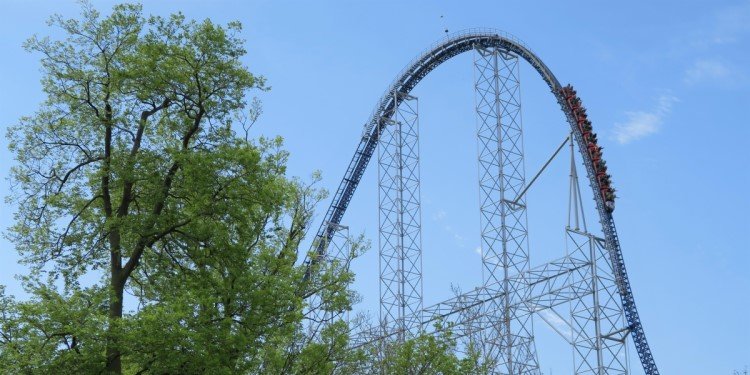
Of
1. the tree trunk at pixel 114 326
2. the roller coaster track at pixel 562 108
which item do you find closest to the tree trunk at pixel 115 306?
the tree trunk at pixel 114 326

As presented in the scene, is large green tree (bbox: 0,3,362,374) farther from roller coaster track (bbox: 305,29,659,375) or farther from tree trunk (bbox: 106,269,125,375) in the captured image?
roller coaster track (bbox: 305,29,659,375)

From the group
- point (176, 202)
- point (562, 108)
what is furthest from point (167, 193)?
point (562, 108)

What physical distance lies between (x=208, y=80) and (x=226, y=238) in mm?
2231

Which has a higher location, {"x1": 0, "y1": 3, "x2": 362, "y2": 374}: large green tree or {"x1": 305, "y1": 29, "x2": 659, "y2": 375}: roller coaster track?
{"x1": 305, "y1": 29, "x2": 659, "y2": 375}: roller coaster track

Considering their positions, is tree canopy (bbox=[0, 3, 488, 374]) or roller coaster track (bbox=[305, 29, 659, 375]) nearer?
tree canopy (bbox=[0, 3, 488, 374])

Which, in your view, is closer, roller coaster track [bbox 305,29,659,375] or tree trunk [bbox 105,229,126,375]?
tree trunk [bbox 105,229,126,375]

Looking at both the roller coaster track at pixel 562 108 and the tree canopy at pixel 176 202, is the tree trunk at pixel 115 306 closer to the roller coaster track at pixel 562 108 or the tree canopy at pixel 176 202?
the tree canopy at pixel 176 202

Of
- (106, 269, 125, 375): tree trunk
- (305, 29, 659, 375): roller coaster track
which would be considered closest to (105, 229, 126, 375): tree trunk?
(106, 269, 125, 375): tree trunk

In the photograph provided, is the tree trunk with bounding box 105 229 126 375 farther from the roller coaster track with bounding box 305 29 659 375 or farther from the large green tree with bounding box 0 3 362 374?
the roller coaster track with bounding box 305 29 659 375

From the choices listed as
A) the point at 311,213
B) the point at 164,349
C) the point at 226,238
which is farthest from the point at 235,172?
the point at 164,349

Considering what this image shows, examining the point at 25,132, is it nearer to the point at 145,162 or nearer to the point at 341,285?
the point at 145,162

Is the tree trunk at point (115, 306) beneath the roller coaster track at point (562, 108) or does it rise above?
beneath

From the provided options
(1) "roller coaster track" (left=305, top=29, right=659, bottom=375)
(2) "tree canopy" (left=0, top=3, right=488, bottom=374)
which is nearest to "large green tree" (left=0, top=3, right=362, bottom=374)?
(2) "tree canopy" (left=0, top=3, right=488, bottom=374)

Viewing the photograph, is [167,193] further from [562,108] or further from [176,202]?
[562,108]
